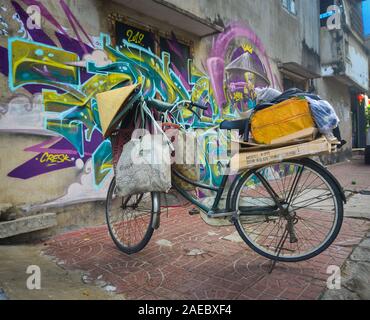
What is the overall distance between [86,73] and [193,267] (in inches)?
116

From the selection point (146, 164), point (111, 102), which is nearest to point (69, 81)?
point (111, 102)

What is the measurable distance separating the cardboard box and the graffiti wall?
335 millimetres

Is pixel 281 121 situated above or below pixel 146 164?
above

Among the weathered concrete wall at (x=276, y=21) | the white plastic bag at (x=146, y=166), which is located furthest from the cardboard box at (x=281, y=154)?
the weathered concrete wall at (x=276, y=21)

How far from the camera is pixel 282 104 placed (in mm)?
2516

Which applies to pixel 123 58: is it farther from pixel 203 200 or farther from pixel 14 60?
pixel 203 200

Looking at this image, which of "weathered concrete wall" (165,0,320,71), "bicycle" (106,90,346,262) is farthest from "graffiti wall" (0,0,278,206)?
"weathered concrete wall" (165,0,320,71)

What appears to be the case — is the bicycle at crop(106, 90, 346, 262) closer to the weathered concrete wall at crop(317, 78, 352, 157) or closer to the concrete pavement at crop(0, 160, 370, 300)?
the concrete pavement at crop(0, 160, 370, 300)

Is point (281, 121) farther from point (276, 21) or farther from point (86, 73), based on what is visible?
point (276, 21)

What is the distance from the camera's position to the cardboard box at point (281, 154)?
2371mm

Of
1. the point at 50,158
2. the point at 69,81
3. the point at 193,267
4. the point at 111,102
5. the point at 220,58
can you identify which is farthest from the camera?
the point at 220,58

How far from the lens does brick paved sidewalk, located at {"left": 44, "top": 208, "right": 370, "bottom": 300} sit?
2467mm

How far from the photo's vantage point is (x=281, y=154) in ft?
8.18

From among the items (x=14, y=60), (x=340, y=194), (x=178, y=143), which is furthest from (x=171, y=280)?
(x=14, y=60)
